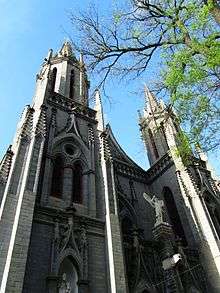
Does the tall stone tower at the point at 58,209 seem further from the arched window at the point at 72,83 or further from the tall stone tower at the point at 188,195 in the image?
the tall stone tower at the point at 188,195

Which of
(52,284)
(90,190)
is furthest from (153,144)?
(52,284)

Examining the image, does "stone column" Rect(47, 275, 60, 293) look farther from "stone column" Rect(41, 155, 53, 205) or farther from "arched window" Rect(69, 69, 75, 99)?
"arched window" Rect(69, 69, 75, 99)

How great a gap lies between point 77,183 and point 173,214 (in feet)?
22.6

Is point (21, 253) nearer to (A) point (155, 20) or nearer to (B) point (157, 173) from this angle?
(A) point (155, 20)

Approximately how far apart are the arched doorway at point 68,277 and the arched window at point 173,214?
794 centimetres

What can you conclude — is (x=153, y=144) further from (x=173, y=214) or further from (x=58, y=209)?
(x=58, y=209)

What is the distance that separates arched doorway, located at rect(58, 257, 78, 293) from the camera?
9.81 meters

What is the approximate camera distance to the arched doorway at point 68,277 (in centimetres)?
981

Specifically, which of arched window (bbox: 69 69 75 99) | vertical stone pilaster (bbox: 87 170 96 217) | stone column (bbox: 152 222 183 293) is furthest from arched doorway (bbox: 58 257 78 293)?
arched window (bbox: 69 69 75 99)

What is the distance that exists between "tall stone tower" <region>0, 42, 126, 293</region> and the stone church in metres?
0.03

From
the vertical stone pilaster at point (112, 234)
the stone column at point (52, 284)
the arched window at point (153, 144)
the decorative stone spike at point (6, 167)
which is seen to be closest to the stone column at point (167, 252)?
the vertical stone pilaster at point (112, 234)

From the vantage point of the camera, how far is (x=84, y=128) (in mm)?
16891

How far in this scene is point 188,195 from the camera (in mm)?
16859

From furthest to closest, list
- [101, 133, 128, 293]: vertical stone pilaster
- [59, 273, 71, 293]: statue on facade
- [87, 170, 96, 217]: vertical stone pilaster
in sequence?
[87, 170, 96, 217]: vertical stone pilaster → [101, 133, 128, 293]: vertical stone pilaster → [59, 273, 71, 293]: statue on facade
